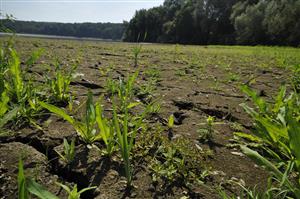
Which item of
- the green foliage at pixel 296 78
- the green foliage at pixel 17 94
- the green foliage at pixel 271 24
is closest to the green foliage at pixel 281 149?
the green foliage at pixel 17 94

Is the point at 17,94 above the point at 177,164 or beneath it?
above

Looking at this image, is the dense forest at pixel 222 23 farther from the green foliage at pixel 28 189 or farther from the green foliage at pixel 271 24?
the green foliage at pixel 28 189

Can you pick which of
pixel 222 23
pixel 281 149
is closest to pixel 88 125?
pixel 281 149

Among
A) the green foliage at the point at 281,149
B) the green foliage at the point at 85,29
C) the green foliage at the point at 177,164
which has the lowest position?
the green foliage at the point at 85,29

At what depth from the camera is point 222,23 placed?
44.5 m

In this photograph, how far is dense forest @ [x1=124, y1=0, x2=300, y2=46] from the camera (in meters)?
26.0

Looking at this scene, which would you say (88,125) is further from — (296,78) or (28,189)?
(296,78)

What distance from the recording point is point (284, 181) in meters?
1.13

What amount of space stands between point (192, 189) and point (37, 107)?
1.21 metres

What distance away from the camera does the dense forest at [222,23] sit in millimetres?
26031

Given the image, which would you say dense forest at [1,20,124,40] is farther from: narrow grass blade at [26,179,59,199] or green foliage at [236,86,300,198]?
narrow grass blade at [26,179,59,199]

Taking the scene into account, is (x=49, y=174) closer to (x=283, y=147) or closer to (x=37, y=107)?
(x=37, y=107)

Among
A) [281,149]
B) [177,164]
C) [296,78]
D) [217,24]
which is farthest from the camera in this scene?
[217,24]

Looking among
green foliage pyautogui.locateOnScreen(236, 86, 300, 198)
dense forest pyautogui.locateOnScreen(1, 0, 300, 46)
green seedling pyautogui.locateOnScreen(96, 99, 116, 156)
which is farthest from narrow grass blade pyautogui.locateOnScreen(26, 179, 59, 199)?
dense forest pyautogui.locateOnScreen(1, 0, 300, 46)
